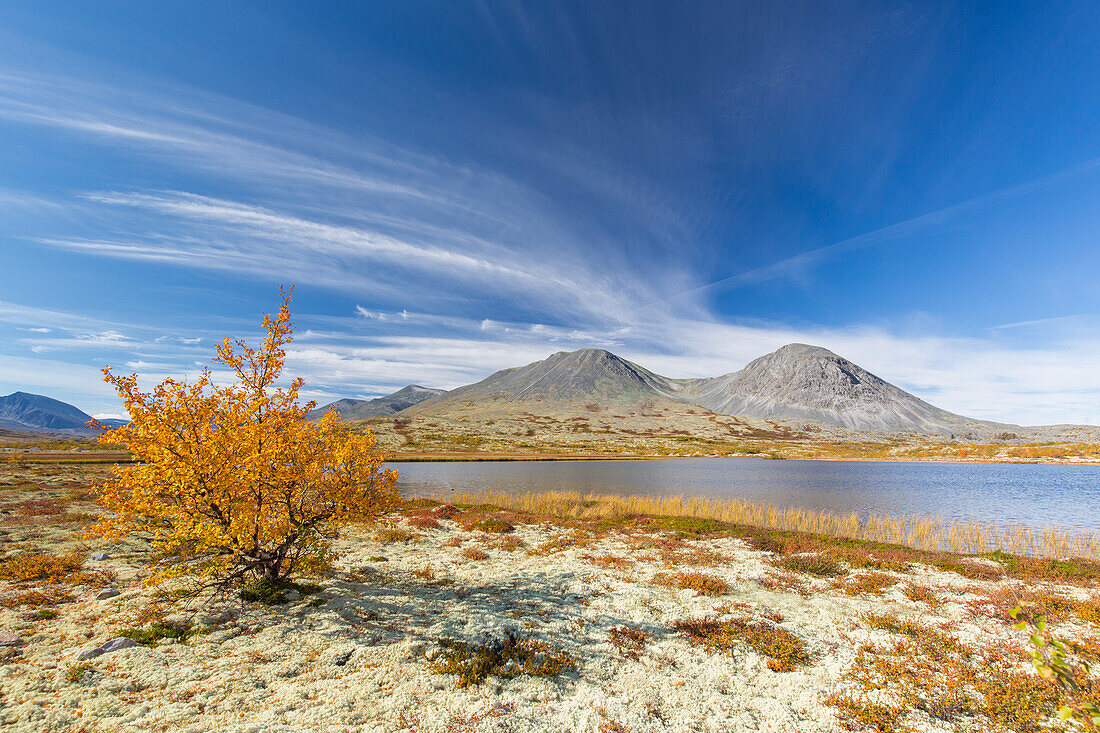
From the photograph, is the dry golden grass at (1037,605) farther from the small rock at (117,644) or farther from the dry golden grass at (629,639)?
the small rock at (117,644)

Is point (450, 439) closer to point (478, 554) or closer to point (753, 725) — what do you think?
point (478, 554)

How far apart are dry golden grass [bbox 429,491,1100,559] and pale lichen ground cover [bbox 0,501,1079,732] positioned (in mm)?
11037

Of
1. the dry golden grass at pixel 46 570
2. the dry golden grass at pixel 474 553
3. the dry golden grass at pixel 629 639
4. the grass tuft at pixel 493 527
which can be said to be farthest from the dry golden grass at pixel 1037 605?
the dry golden grass at pixel 46 570

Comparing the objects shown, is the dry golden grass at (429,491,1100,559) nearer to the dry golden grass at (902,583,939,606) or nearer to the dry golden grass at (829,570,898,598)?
the dry golden grass at (829,570,898,598)

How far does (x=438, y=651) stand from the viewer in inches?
463

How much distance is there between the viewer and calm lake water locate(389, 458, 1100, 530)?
3934cm

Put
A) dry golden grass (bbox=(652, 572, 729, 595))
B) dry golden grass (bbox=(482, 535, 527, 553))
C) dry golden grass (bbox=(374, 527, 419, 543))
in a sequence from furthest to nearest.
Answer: dry golden grass (bbox=(374, 527, 419, 543)), dry golden grass (bbox=(482, 535, 527, 553)), dry golden grass (bbox=(652, 572, 729, 595))

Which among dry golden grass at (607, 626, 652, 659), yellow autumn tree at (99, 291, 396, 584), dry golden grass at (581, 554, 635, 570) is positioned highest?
yellow autumn tree at (99, 291, 396, 584)

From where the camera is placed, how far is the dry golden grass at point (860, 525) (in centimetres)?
2572

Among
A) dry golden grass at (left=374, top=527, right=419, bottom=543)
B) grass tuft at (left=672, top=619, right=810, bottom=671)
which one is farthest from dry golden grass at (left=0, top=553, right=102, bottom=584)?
grass tuft at (left=672, top=619, right=810, bottom=671)

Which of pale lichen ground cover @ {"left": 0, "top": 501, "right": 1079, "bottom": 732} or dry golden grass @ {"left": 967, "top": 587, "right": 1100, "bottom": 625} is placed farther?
dry golden grass @ {"left": 967, "top": 587, "right": 1100, "bottom": 625}

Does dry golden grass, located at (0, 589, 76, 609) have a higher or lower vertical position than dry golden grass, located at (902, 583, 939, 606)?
higher

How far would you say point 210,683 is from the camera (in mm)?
9953

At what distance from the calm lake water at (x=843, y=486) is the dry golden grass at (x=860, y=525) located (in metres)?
6.24
